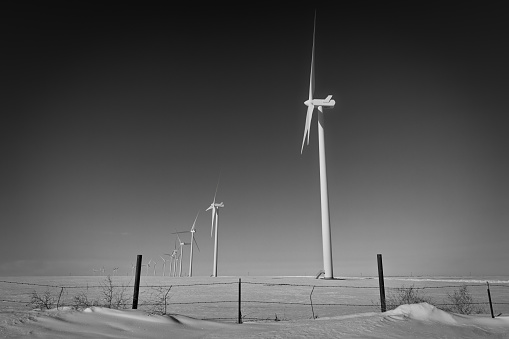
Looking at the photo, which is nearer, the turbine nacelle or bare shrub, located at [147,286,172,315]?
bare shrub, located at [147,286,172,315]

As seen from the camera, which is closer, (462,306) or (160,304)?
(160,304)

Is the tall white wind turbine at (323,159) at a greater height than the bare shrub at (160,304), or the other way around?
the tall white wind turbine at (323,159)

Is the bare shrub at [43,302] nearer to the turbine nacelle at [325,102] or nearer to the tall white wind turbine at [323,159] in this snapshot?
the tall white wind turbine at [323,159]

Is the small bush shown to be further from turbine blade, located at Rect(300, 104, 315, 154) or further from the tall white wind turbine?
turbine blade, located at Rect(300, 104, 315, 154)

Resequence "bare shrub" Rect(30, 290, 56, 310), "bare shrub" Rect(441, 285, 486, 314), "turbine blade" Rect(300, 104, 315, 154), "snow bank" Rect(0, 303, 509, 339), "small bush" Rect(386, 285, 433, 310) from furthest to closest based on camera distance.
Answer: "turbine blade" Rect(300, 104, 315, 154)
"bare shrub" Rect(441, 285, 486, 314)
"small bush" Rect(386, 285, 433, 310)
"bare shrub" Rect(30, 290, 56, 310)
"snow bank" Rect(0, 303, 509, 339)

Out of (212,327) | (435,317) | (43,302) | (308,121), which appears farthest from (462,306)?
(308,121)

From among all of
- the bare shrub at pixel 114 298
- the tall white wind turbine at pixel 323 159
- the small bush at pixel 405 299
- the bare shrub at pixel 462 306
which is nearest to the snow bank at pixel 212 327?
the bare shrub at pixel 114 298

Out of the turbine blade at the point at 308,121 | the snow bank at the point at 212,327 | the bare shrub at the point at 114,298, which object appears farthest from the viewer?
the turbine blade at the point at 308,121

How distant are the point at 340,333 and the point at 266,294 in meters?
17.6

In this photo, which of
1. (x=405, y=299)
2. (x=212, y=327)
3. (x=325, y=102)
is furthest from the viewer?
(x=325, y=102)

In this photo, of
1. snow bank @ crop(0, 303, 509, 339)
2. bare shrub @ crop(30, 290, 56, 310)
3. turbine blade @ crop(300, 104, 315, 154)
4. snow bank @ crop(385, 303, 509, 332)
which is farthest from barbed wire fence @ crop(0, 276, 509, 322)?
turbine blade @ crop(300, 104, 315, 154)

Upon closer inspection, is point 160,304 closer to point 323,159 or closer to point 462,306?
point 462,306

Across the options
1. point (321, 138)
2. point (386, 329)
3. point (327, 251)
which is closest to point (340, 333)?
point (386, 329)

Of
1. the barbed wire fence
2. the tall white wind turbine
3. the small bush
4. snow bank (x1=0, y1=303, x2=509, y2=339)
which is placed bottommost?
the barbed wire fence
